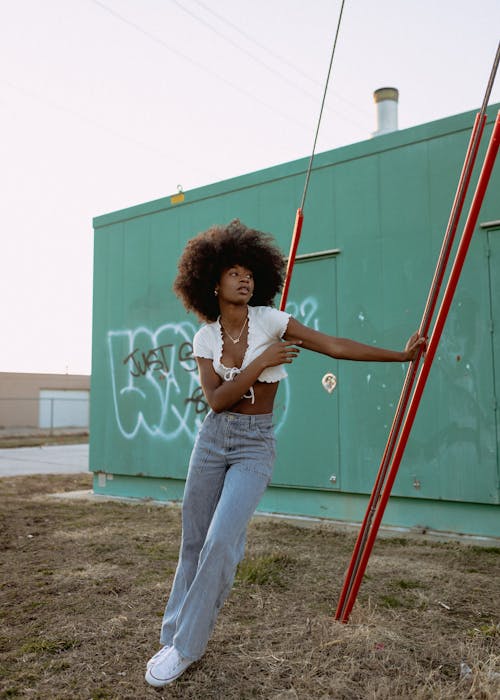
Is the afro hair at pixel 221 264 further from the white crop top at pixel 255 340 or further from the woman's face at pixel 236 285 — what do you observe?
the white crop top at pixel 255 340

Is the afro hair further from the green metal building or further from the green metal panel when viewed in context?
the green metal panel

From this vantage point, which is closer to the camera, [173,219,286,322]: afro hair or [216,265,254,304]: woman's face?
[216,265,254,304]: woman's face

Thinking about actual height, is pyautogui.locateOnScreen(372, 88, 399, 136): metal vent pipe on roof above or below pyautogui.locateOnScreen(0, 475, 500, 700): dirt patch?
above

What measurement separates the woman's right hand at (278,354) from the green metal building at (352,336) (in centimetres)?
304

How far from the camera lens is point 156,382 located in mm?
7543

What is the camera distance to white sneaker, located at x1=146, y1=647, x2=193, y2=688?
2486 millimetres

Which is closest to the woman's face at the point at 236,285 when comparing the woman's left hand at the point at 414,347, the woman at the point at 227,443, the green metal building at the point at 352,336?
the woman at the point at 227,443

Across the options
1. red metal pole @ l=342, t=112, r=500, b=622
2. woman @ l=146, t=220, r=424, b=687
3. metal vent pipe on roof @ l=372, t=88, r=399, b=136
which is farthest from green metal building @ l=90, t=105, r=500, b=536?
woman @ l=146, t=220, r=424, b=687

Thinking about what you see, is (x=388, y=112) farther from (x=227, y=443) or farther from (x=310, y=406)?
(x=227, y=443)

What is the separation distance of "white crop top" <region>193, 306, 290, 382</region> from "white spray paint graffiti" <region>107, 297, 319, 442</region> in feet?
13.7

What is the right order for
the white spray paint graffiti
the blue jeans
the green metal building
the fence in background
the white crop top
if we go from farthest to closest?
1. the fence in background
2. the white spray paint graffiti
3. the green metal building
4. the white crop top
5. the blue jeans

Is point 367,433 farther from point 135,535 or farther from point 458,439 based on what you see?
point 135,535

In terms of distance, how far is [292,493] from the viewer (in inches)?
249

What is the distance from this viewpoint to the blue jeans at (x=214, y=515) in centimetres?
247
